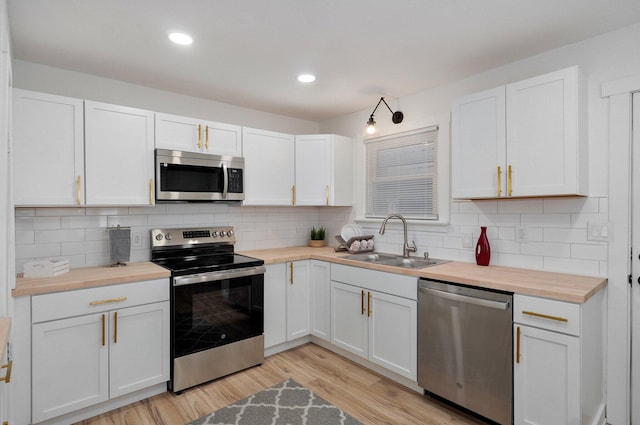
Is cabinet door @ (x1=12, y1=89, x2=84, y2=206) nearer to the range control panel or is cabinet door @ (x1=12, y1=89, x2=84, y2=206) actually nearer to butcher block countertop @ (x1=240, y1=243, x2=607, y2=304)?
the range control panel

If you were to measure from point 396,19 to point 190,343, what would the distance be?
8.48 ft

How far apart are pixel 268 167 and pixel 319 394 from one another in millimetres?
2069

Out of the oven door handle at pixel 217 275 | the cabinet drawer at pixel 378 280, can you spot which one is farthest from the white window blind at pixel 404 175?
the oven door handle at pixel 217 275

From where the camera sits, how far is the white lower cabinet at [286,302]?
10.3 feet

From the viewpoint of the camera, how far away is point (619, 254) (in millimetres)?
2150

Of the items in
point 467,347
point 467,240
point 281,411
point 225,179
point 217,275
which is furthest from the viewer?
point 225,179

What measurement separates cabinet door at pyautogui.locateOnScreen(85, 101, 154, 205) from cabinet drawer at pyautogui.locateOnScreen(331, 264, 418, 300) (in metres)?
A: 1.67

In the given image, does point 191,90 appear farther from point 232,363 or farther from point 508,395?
point 508,395

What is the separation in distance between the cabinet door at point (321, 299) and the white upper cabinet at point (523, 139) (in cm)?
140

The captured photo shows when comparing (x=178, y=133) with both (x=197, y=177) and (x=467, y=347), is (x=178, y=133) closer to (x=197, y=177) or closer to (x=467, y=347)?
(x=197, y=177)

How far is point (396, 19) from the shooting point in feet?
6.59

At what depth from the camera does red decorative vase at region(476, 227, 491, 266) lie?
2.64 m

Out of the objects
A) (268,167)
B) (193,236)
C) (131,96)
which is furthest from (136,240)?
(268,167)

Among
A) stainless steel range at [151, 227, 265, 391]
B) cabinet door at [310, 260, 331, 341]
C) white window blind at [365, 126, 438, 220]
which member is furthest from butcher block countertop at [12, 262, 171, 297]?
white window blind at [365, 126, 438, 220]
